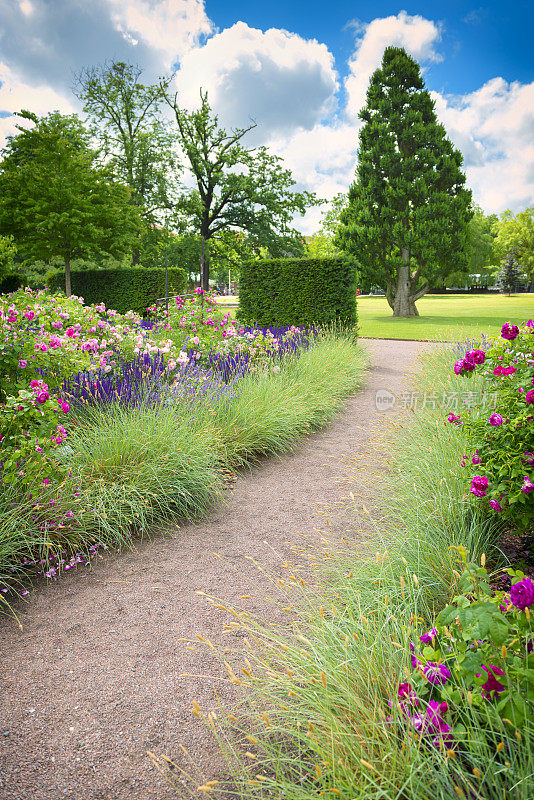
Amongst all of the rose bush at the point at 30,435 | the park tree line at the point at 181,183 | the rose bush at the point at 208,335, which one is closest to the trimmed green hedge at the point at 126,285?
the park tree line at the point at 181,183

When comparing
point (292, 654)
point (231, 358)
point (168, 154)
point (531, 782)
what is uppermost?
point (168, 154)

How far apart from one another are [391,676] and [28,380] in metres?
2.91

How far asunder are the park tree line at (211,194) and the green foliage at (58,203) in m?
0.05

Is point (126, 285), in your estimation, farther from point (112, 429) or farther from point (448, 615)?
point (448, 615)

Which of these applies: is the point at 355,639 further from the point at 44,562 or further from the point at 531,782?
the point at 44,562

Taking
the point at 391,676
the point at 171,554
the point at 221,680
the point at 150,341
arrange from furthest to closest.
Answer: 1. the point at 150,341
2. the point at 171,554
3. the point at 221,680
4. the point at 391,676

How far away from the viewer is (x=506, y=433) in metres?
2.23

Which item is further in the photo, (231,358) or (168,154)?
(168,154)

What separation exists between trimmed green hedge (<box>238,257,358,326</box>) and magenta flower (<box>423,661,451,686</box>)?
33.5 feet

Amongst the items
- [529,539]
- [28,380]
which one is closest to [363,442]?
[529,539]

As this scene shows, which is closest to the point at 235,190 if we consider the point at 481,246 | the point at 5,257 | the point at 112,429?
the point at 5,257

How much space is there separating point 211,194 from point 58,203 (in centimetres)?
A: 1047

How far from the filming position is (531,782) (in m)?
1.07

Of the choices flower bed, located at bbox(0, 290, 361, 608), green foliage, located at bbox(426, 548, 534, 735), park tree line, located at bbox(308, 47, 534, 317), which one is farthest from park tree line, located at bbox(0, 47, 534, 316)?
green foliage, located at bbox(426, 548, 534, 735)
